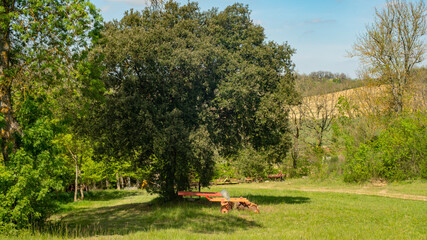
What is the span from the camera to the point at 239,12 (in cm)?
1753

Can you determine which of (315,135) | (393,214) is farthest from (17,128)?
(315,135)

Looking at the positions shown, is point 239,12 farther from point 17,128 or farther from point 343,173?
point 343,173

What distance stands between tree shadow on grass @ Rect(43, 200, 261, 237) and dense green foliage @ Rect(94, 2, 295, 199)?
1393mm

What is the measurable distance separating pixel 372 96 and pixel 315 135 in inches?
379

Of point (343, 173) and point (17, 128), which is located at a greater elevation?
point (17, 128)

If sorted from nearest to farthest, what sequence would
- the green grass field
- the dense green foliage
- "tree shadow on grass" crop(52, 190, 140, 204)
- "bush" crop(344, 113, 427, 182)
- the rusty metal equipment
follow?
the green grass field < the rusty metal equipment < the dense green foliage < "bush" crop(344, 113, 427, 182) < "tree shadow on grass" crop(52, 190, 140, 204)

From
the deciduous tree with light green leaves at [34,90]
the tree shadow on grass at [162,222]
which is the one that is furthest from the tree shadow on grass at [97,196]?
the deciduous tree with light green leaves at [34,90]

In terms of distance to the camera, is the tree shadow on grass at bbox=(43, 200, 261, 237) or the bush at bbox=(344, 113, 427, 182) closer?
the tree shadow on grass at bbox=(43, 200, 261, 237)

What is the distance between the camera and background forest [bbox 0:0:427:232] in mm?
9742

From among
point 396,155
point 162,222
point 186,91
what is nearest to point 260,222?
point 162,222

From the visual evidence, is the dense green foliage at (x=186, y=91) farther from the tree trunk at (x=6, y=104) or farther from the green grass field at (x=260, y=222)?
the tree trunk at (x=6, y=104)

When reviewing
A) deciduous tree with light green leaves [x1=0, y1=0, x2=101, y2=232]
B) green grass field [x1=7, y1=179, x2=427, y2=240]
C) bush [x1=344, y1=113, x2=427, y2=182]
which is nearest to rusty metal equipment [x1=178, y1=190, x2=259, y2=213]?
green grass field [x1=7, y1=179, x2=427, y2=240]

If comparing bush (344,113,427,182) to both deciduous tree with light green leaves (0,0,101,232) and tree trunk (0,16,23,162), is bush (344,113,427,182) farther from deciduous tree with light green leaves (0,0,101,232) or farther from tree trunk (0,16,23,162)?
tree trunk (0,16,23,162)

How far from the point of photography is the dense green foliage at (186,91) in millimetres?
14203
